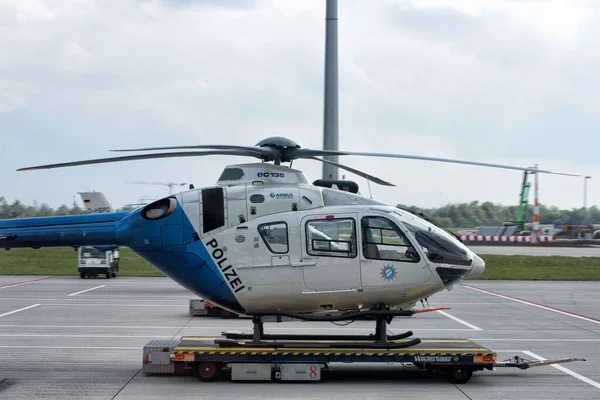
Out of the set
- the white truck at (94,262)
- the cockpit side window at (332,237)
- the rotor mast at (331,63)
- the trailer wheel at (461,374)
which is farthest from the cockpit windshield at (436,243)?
the white truck at (94,262)

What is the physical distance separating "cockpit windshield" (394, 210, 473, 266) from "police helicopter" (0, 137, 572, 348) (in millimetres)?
20

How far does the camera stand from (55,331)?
17953mm

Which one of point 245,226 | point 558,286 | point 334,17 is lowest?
point 558,286

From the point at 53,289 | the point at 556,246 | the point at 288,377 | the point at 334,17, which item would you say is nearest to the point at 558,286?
the point at 334,17

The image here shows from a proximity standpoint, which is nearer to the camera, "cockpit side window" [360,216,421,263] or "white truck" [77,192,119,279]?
"cockpit side window" [360,216,421,263]

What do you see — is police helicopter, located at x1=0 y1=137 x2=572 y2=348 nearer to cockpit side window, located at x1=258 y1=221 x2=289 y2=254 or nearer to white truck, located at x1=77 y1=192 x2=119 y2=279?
cockpit side window, located at x1=258 y1=221 x2=289 y2=254

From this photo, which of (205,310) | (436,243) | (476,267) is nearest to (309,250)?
(436,243)

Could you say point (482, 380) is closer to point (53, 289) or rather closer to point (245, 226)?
point (245, 226)

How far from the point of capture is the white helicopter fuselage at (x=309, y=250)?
12.6 meters

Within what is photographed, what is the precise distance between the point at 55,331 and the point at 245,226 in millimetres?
7606

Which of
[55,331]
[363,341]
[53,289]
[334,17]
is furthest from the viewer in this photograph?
[53,289]

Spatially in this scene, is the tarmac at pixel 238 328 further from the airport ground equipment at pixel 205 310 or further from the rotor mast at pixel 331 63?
the rotor mast at pixel 331 63

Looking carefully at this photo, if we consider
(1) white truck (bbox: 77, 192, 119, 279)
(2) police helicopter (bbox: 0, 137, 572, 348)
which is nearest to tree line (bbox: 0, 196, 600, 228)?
(1) white truck (bbox: 77, 192, 119, 279)

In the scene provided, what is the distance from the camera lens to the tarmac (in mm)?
11672
